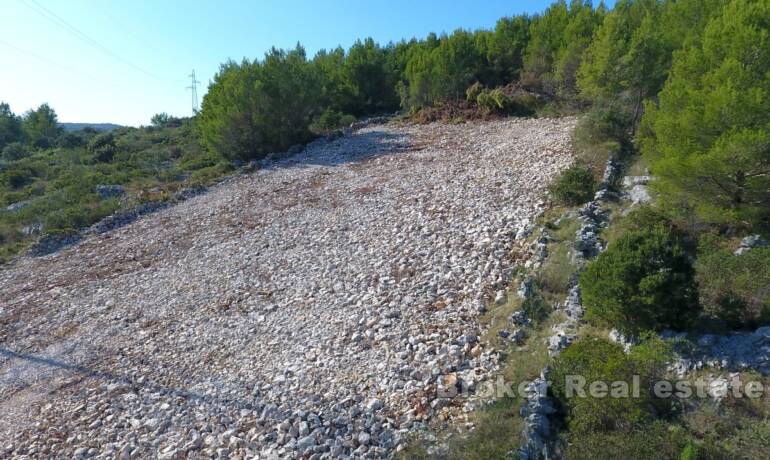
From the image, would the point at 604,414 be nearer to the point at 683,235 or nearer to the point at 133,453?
the point at 683,235

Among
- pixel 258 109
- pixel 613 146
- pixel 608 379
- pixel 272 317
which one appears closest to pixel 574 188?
pixel 613 146

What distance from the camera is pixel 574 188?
1099 centimetres

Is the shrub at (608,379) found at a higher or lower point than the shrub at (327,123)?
lower

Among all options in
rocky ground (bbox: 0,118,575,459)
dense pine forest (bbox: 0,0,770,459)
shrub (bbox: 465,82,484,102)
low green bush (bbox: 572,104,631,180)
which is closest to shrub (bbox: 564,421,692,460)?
dense pine forest (bbox: 0,0,770,459)

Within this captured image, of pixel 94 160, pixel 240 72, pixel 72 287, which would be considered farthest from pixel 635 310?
pixel 94 160

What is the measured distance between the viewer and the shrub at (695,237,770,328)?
19.6ft

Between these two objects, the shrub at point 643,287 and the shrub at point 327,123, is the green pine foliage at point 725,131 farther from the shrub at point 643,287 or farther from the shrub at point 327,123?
the shrub at point 327,123

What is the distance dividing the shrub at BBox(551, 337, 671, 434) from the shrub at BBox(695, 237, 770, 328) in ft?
3.94

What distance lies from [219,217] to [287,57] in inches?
598

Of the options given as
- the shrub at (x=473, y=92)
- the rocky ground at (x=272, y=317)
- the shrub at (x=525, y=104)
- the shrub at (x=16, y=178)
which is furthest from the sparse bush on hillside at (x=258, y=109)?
the shrub at (x=16, y=178)

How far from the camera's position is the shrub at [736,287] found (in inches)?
235

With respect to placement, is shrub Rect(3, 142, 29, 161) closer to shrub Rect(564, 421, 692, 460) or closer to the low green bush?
the low green bush

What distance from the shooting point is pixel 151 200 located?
19516mm

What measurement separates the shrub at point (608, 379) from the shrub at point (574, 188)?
18.5 ft
